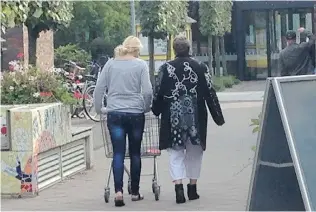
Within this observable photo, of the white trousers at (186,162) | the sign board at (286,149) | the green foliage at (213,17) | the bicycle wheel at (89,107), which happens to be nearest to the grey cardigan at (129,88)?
the white trousers at (186,162)

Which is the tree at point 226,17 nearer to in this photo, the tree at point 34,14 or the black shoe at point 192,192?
the tree at point 34,14

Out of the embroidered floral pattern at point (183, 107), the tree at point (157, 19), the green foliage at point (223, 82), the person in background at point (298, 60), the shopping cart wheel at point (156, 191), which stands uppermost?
the tree at point (157, 19)

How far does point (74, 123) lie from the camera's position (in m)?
18.0

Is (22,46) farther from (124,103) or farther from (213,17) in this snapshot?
(124,103)

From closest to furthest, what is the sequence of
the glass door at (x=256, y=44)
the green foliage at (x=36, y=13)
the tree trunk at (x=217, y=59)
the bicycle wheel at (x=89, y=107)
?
the green foliage at (x=36, y=13) → the bicycle wheel at (x=89, y=107) → the tree trunk at (x=217, y=59) → the glass door at (x=256, y=44)

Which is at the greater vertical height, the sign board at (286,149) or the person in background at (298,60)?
the person in background at (298,60)

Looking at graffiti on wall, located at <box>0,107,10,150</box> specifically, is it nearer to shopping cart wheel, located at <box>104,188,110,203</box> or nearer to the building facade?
shopping cart wheel, located at <box>104,188,110,203</box>

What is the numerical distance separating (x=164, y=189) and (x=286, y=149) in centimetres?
406

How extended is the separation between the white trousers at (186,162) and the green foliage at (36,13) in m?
2.16

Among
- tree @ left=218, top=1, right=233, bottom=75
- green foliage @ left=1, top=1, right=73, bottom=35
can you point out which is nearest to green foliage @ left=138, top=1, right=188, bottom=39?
tree @ left=218, top=1, right=233, bottom=75

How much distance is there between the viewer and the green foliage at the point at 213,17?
33.4 meters

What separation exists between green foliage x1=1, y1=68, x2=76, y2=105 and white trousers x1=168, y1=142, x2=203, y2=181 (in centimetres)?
204

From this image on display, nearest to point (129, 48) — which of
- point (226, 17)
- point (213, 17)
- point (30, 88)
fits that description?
point (30, 88)

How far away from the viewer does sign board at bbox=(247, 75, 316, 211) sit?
546 cm
